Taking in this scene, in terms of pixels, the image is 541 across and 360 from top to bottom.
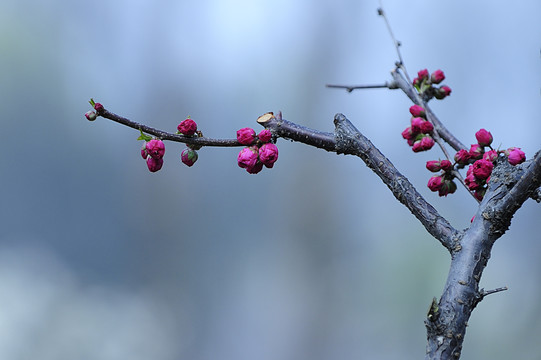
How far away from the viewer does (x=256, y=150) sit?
0.43m

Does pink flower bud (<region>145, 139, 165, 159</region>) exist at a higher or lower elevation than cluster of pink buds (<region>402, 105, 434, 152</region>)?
lower

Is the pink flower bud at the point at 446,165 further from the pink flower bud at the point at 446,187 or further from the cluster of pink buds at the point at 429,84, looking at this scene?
the cluster of pink buds at the point at 429,84

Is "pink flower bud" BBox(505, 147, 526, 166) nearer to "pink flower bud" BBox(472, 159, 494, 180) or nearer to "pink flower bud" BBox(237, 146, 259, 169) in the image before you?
"pink flower bud" BBox(472, 159, 494, 180)

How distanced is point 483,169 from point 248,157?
21 cm

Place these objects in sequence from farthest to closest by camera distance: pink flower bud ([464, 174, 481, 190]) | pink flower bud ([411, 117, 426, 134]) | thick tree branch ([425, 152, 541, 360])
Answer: pink flower bud ([411, 117, 426, 134]), pink flower bud ([464, 174, 481, 190]), thick tree branch ([425, 152, 541, 360])

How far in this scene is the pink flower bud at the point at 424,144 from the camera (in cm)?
56

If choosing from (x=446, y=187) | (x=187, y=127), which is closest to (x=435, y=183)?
(x=446, y=187)

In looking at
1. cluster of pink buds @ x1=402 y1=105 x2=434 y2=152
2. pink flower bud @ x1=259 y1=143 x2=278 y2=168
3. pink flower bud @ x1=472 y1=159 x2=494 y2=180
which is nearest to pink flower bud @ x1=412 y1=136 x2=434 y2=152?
cluster of pink buds @ x1=402 y1=105 x2=434 y2=152

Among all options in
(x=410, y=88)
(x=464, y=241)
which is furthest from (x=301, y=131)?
(x=410, y=88)

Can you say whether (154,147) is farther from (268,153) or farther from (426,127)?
(426,127)

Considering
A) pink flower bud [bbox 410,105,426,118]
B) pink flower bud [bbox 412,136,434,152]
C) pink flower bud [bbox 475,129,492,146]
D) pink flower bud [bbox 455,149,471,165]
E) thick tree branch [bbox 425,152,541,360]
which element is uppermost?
pink flower bud [bbox 410,105,426,118]

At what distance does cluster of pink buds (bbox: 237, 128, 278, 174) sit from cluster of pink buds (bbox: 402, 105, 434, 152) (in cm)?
22

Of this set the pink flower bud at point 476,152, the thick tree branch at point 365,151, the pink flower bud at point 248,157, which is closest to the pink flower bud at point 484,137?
the pink flower bud at point 476,152

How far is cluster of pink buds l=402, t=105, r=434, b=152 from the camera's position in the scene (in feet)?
1.86
